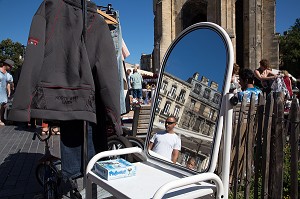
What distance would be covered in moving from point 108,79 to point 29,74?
601 mm

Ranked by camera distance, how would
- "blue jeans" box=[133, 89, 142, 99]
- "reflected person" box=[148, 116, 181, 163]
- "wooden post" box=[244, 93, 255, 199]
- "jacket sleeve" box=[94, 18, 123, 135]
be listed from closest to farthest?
1. "reflected person" box=[148, 116, 181, 163]
2. "jacket sleeve" box=[94, 18, 123, 135]
3. "wooden post" box=[244, 93, 255, 199]
4. "blue jeans" box=[133, 89, 142, 99]

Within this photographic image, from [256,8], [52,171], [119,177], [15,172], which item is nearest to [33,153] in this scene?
[15,172]

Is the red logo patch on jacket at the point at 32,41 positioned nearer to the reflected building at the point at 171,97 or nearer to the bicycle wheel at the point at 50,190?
the reflected building at the point at 171,97

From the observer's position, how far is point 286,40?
176ft

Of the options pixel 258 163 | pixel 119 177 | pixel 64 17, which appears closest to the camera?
pixel 119 177

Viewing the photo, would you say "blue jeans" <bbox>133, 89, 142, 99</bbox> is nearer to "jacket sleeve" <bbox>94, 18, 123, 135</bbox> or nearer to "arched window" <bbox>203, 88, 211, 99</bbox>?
"jacket sleeve" <bbox>94, 18, 123, 135</bbox>

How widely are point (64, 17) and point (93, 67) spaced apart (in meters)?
0.46

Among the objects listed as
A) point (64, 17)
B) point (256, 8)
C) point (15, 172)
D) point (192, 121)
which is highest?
point (256, 8)

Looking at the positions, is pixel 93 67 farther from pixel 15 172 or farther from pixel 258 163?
pixel 15 172

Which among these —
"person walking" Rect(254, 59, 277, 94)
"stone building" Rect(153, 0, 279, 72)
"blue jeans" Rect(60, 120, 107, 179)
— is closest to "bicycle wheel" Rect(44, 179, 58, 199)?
"blue jeans" Rect(60, 120, 107, 179)

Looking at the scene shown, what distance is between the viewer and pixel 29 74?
2098 millimetres

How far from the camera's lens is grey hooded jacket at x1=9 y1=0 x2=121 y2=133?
213 cm

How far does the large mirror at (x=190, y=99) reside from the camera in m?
1.92

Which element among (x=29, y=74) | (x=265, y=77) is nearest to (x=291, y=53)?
(x=265, y=77)
